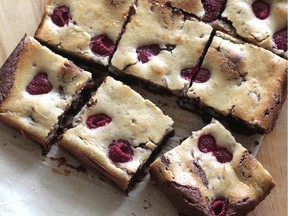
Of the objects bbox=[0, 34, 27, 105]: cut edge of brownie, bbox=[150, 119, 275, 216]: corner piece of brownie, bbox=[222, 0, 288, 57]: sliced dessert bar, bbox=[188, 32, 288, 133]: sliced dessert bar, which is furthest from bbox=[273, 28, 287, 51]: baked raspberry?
bbox=[0, 34, 27, 105]: cut edge of brownie

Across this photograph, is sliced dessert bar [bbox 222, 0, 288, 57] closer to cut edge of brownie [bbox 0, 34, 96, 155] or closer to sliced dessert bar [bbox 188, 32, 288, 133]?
sliced dessert bar [bbox 188, 32, 288, 133]

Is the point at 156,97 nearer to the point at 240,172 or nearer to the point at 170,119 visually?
the point at 170,119

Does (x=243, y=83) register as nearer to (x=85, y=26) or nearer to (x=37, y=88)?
(x=85, y=26)

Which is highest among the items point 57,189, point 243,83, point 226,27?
point 226,27

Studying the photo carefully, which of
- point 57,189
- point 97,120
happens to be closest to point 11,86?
point 97,120

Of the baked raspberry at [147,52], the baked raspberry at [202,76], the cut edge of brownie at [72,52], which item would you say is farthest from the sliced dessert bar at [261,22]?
the cut edge of brownie at [72,52]
